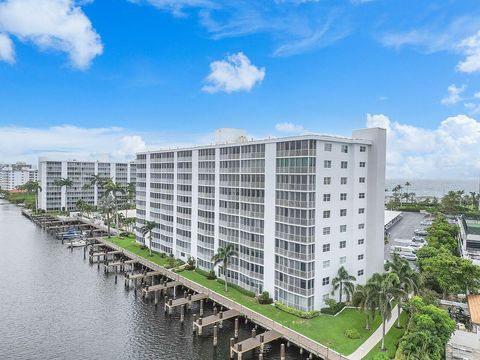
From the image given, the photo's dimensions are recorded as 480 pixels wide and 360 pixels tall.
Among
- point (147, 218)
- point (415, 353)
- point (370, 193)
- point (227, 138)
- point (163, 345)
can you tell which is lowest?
point (163, 345)

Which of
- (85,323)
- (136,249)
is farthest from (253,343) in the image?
(136,249)

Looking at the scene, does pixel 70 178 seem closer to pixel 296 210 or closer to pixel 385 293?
pixel 296 210

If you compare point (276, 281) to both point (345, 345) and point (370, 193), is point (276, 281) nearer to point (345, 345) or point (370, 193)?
point (345, 345)

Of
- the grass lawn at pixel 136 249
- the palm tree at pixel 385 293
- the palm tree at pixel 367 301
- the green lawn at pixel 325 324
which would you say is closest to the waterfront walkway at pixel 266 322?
the green lawn at pixel 325 324

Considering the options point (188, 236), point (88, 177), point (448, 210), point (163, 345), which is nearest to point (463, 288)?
point (163, 345)

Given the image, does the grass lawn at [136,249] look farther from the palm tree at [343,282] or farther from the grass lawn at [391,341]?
the grass lawn at [391,341]
